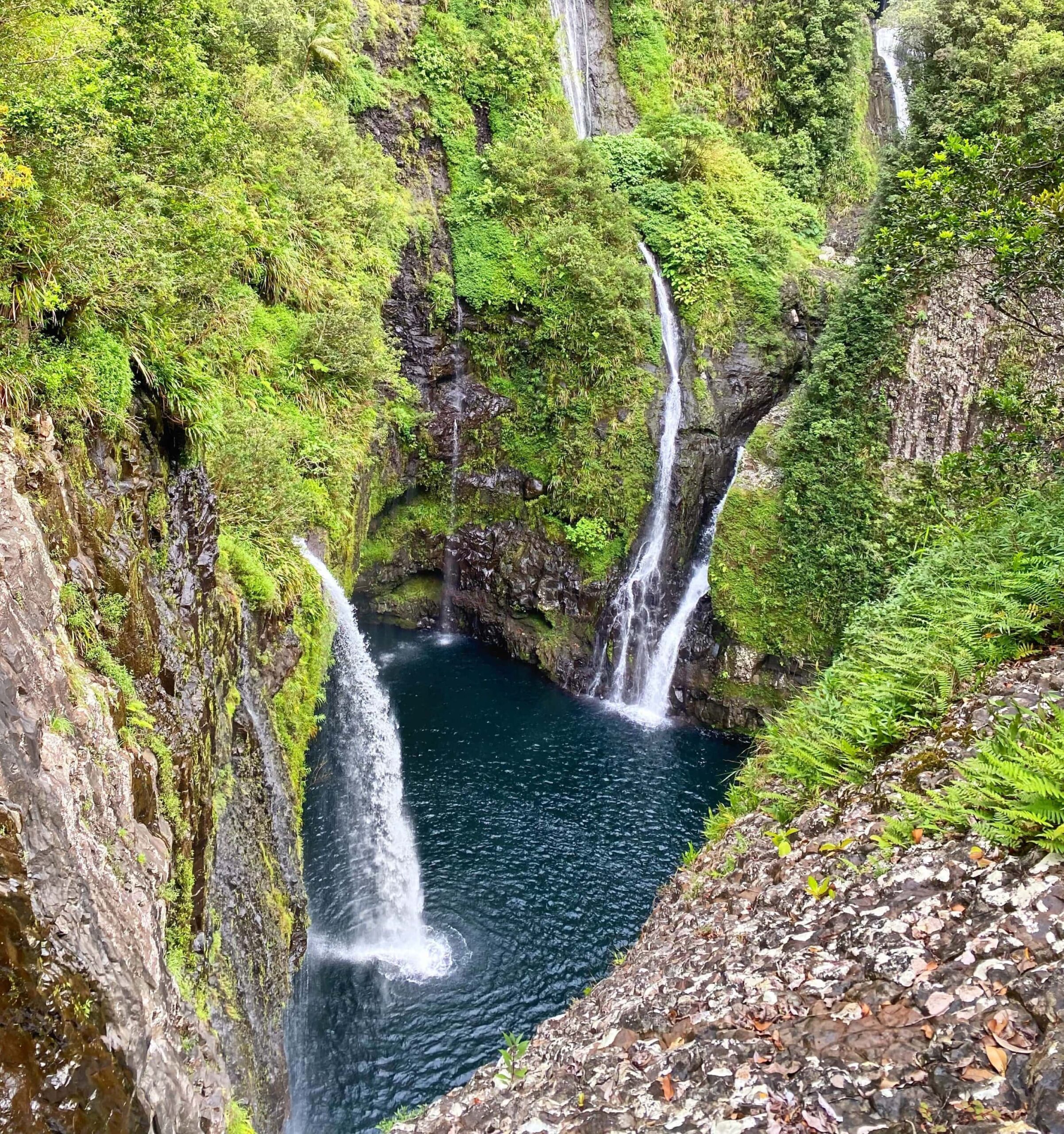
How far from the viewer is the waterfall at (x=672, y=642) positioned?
60.0 feet

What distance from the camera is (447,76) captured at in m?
20.2

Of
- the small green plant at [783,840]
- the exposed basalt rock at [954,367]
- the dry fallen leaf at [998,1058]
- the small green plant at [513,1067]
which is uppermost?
the exposed basalt rock at [954,367]

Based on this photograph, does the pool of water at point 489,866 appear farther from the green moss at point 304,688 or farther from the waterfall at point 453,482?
the waterfall at point 453,482

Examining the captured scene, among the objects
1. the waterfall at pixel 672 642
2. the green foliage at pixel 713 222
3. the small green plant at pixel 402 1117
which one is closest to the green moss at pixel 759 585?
the waterfall at pixel 672 642

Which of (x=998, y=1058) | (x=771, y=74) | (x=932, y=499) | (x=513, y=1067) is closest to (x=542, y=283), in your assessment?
(x=932, y=499)

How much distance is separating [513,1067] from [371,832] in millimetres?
8087

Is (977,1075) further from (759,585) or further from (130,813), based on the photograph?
(759,585)

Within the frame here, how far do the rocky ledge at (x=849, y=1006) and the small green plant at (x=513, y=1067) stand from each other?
56 millimetres

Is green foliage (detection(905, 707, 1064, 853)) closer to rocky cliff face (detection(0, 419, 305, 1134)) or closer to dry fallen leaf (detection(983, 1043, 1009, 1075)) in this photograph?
dry fallen leaf (detection(983, 1043, 1009, 1075))

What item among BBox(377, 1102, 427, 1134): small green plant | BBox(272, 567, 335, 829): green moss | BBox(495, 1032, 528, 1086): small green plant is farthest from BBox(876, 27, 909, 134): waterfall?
BBox(377, 1102, 427, 1134): small green plant

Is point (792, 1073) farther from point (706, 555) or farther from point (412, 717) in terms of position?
point (706, 555)

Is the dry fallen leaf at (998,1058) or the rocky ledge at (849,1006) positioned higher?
the dry fallen leaf at (998,1058)

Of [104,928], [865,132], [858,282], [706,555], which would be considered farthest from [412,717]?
[865,132]

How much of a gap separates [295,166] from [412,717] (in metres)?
12.3
